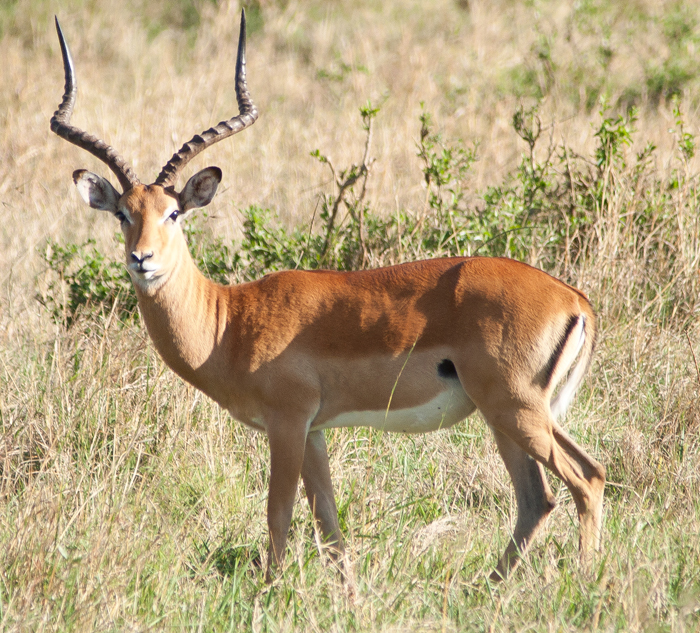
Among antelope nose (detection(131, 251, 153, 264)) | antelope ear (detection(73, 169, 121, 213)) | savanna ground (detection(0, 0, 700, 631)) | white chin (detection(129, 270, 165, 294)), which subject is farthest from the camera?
antelope ear (detection(73, 169, 121, 213))

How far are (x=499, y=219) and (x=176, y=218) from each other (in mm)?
3059

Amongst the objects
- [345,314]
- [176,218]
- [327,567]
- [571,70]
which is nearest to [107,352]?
[176,218]

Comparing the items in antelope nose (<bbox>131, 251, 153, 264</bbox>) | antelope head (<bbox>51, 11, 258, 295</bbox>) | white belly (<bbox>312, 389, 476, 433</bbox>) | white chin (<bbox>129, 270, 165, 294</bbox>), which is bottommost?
white belly (<bbox>312, 389, 476, 433</bbox>)

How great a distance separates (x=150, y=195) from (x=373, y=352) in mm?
1264

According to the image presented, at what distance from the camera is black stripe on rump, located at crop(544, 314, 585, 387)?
12.8 feet

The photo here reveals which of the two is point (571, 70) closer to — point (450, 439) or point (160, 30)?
point (160, 30)

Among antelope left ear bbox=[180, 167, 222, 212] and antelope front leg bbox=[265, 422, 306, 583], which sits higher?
antelope left ear bbox=[180, 167, 222, 212]

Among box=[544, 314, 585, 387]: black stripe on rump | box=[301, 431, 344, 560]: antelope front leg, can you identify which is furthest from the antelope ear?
box=[544, 314, 585, 387]: black stripe on rump

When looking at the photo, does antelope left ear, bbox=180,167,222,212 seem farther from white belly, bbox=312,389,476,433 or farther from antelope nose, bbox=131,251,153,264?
white belly, bbox=312,389,476,433

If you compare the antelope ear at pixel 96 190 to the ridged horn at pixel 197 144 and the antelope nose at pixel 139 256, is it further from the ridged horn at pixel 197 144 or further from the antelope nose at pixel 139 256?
the antelope nose at pixel 139 256

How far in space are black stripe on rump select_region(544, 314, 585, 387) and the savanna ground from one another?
0.75 meters

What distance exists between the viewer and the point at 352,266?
6.46 metres

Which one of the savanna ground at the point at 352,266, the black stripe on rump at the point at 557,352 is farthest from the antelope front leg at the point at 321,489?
the black stripe on rump at the point at 557,352

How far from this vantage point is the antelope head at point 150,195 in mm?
4004
